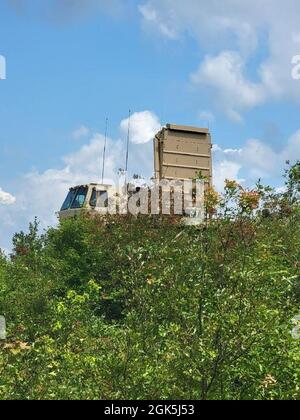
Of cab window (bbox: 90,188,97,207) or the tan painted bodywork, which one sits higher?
the tan painted bodywork

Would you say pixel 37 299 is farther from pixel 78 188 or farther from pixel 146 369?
pixel 146 369

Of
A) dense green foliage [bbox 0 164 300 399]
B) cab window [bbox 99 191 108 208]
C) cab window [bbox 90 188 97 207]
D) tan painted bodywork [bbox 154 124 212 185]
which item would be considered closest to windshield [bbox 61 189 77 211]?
cab window [bbox 90 188 97 207]

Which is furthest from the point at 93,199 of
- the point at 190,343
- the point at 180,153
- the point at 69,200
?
the point at 190,343

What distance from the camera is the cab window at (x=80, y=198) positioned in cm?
2800

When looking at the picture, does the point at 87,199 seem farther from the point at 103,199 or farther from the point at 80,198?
the point at 103,199

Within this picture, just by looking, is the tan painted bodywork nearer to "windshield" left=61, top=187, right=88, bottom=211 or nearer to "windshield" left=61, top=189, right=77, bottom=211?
"windshield" left=61, top=187, right=88, bottom=211

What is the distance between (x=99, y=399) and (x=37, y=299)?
12.1 meters

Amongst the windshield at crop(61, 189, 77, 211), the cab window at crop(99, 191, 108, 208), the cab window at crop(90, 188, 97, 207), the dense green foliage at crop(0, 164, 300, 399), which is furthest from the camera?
the windshield at crop(61, 189, 77, 211)

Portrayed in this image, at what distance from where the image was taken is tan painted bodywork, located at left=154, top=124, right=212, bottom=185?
85.0ft

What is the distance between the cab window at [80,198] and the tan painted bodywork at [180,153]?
140 inches

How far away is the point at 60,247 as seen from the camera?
23922 mm

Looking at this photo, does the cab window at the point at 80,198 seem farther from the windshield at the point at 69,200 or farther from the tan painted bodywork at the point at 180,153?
the tan painted bodywork at the point at 180,153

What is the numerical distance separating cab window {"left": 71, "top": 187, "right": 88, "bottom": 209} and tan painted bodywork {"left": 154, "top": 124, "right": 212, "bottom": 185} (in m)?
3.54
